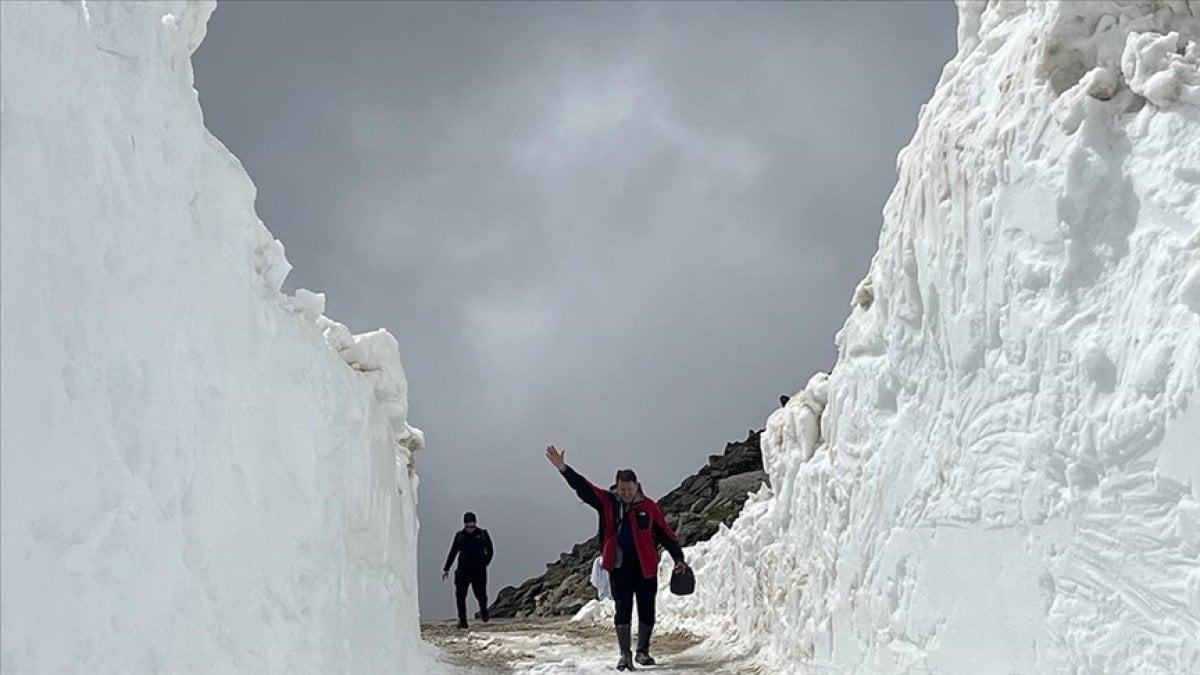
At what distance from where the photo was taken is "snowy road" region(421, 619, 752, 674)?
33.3 ft

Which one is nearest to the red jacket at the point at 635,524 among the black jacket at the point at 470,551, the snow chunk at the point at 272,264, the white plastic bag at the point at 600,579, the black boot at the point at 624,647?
the black boot at the point at 624,647

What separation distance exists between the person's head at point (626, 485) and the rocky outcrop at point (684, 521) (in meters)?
16.3

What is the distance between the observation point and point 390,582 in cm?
824

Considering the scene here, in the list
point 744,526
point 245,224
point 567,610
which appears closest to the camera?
point 245,224

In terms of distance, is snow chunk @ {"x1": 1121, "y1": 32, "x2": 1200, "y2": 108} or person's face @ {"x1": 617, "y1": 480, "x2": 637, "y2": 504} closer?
snow chunk @ {"x1": 1121, "y1": 32, "x2": 1200, "y2": 108}

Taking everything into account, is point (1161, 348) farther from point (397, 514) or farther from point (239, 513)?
point (397, 514)

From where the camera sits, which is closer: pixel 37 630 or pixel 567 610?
pixel 37 630

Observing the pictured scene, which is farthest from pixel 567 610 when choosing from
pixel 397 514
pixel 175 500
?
pixel 175 500

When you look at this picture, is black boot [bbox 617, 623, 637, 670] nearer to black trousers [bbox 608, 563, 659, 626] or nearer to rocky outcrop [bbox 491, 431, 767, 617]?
black trousers [bbox 608, 563, 659, 626]

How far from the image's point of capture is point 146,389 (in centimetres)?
449

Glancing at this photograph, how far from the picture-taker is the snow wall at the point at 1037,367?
188 inches

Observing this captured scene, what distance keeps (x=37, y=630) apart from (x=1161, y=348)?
15.3ft

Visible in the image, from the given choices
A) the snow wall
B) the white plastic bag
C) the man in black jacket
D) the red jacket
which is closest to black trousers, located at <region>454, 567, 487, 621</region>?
the man in black jacket

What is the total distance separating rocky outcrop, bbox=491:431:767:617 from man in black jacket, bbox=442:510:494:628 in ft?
37.4
